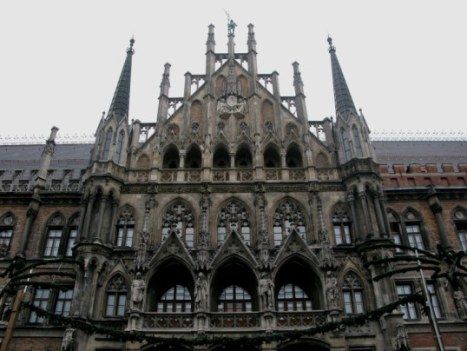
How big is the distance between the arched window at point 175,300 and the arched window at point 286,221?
4.79 metres

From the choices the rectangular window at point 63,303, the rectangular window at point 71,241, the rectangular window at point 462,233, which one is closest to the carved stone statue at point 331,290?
the rectangular window at point 462,233

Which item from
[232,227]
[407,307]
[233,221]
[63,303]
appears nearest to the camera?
[407,307]

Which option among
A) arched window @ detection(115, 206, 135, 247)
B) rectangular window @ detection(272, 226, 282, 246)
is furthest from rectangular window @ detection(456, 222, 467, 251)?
arched window @ detection(115, 206, 135, 247)

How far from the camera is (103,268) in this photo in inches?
789

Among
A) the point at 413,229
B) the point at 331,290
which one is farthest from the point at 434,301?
the point at 331,290

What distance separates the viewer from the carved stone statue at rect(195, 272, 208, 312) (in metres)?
18.6

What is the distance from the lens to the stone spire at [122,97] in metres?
25.0

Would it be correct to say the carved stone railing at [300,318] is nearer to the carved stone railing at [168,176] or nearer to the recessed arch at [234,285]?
the recessed arch at [234,285]

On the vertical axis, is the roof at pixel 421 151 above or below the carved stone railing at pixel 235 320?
above

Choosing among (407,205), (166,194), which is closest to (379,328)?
(407,205)

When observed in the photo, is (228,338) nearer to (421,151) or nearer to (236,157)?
(236,157)

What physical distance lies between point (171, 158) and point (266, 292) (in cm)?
971

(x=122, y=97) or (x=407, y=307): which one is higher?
(x=122, y=97)

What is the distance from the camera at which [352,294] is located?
19.8 m
